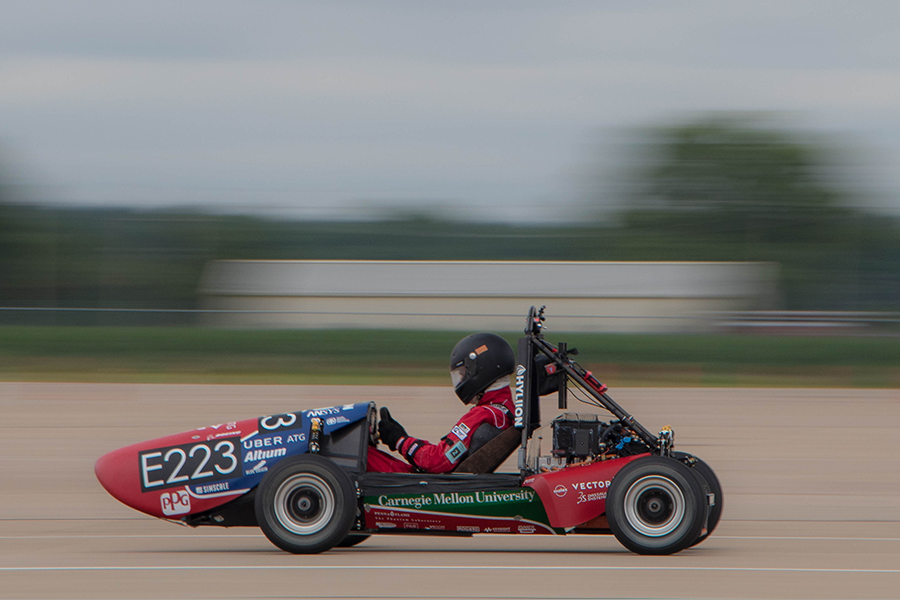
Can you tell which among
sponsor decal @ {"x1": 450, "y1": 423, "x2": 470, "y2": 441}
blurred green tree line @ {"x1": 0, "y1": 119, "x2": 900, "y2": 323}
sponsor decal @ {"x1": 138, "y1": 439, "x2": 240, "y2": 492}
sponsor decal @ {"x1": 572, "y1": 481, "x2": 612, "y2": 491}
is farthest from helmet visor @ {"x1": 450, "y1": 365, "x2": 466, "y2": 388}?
blurred green tree line @ {"x1": 0, "y1": 119, "x2": 900, "y2": 323}

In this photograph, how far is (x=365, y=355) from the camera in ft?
71.7

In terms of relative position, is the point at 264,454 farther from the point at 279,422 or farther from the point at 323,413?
the point at 323,413

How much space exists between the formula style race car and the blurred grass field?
1550 cm

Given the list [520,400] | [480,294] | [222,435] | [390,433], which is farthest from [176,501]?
[480,294]

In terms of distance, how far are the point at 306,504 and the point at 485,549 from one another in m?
1.05

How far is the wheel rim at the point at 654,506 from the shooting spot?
16.4ft

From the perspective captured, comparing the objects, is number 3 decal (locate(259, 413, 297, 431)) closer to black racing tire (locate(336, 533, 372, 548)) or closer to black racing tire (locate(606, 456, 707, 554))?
black racing tire (locate(336, 533, 372, 548))

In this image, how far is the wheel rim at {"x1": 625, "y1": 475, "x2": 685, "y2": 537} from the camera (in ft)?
16.4

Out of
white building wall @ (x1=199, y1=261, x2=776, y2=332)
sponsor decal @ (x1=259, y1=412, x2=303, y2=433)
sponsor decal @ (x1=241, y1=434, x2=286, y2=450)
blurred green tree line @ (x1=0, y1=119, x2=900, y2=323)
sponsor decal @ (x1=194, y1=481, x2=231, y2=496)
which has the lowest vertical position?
sponsor decal @ (x1=194, y1=481, x2=231, y2=496)

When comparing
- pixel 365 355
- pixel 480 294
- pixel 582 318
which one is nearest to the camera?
pixel 582 318

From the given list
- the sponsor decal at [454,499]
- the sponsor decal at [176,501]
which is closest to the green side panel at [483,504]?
the sponsor decal at [454,499]

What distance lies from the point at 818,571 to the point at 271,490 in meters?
2.66

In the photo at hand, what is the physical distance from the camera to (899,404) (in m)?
16.6

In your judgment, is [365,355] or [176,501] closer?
[176,501]
